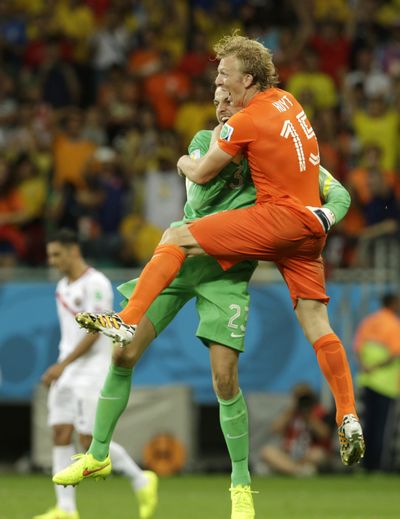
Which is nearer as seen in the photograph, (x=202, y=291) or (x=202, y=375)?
(x=202, y=291)

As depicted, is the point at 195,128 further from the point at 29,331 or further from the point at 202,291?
the point at 202,291

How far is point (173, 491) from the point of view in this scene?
46.6ft

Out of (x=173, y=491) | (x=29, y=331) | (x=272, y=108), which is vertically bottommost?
(x=173, y=491)

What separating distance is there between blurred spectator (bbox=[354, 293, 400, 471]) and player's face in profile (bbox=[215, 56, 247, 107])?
7.37 metres

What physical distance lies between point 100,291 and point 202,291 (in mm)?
2627

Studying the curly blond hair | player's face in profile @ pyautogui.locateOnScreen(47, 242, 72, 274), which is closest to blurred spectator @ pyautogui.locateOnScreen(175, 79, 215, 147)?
player's face in profile @ pyautogui.locateOnScreen(47, 242, 72, 274)

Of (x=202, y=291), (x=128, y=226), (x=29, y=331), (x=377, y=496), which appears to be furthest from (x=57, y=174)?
(x=202, y=291)

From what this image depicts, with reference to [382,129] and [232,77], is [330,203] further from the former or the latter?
[382,129]

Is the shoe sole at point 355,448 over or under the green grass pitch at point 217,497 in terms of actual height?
over

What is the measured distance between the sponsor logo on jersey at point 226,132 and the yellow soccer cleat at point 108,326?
1.26 metres

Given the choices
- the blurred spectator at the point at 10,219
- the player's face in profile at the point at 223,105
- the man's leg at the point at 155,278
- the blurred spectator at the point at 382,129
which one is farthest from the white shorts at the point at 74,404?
the blurred spectator at the point at 382,129

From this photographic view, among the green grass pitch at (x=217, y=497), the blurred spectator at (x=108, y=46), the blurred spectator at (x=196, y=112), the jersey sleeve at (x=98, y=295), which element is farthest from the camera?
the blurred spectator at (x=108, y=46)

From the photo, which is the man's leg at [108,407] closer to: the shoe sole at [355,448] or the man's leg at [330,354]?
the man's leg at [330,354]

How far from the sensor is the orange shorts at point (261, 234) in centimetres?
827
